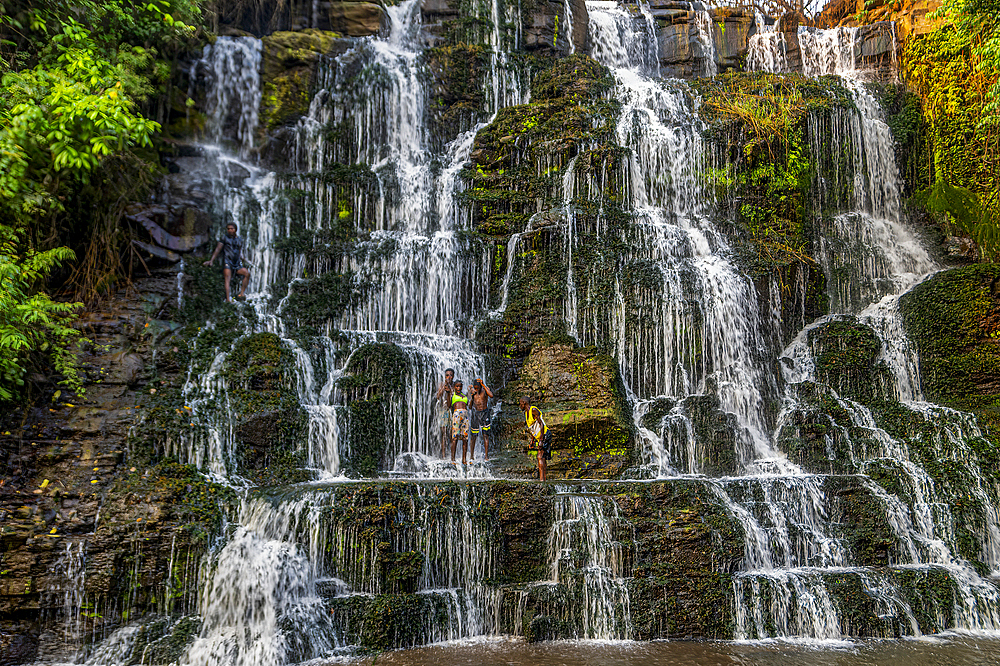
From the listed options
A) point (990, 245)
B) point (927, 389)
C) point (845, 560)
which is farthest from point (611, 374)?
point (990, 245)

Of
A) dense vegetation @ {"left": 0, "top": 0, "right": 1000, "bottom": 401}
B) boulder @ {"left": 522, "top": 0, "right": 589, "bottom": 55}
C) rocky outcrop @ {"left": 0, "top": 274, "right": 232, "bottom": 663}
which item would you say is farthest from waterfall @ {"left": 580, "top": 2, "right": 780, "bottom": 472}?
rocky outcrop @ {"left": 0, "top": 274, "right": 232, "bottom": 663}

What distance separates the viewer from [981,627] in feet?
27.1

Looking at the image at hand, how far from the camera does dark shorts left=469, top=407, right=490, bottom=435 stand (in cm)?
1191

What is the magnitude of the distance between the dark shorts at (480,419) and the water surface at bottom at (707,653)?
440cm

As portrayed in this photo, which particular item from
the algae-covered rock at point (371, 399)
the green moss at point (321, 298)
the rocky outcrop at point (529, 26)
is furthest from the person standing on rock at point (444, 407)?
the rocky outcrop at point (529, 26)

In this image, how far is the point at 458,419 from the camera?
11211mm

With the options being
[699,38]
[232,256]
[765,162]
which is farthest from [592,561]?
[699,38]

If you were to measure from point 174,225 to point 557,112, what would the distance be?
874cm

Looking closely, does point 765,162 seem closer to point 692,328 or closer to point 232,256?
point 692,328

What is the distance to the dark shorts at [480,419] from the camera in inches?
469

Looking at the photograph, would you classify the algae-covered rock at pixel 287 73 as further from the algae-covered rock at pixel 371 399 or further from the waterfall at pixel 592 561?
the waterfall at pixel 592 561

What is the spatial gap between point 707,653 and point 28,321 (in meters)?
9.29

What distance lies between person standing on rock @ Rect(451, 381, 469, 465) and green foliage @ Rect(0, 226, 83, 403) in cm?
550

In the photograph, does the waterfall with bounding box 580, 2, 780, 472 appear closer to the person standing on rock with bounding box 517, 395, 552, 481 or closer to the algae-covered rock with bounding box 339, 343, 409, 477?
the person standing on rock with bounding box 517, 395, 552, 481
